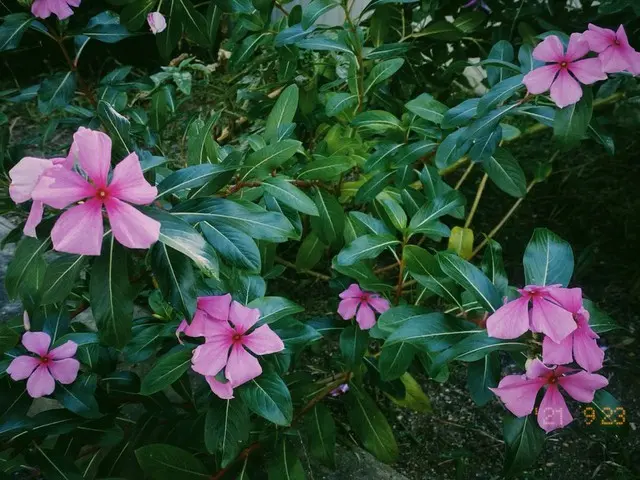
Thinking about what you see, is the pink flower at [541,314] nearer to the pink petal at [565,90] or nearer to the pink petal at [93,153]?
the pink petal at [565,90]

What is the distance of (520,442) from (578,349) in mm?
192

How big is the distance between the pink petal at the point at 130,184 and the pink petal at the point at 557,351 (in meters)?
0.53

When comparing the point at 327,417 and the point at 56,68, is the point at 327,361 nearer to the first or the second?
the point at 327,417

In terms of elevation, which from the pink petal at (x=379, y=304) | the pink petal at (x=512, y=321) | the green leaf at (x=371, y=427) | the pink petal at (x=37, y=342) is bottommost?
the green leaf at (x=371, y=427)

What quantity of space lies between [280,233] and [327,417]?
1.99ft

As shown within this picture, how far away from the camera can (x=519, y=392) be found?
913 mm

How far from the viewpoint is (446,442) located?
5.55 ft

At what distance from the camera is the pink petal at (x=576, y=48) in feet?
3.38

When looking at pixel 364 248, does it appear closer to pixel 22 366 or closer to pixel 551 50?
pixel 551 50

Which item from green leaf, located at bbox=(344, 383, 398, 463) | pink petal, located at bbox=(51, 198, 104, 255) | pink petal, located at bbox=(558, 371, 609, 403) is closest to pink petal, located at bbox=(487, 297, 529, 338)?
pink petal, located at bbox=(558, 371, 609, 403)

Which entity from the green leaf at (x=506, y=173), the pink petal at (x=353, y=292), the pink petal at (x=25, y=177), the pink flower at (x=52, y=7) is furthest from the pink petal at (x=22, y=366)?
the green leaf at (x=506, y=173)

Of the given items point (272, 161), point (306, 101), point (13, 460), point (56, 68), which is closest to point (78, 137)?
point (272, 161)

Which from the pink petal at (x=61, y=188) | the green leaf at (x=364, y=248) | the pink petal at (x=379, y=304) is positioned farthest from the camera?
the pink petal at (x=379, y=304)

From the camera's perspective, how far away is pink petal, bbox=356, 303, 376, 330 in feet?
4.28
